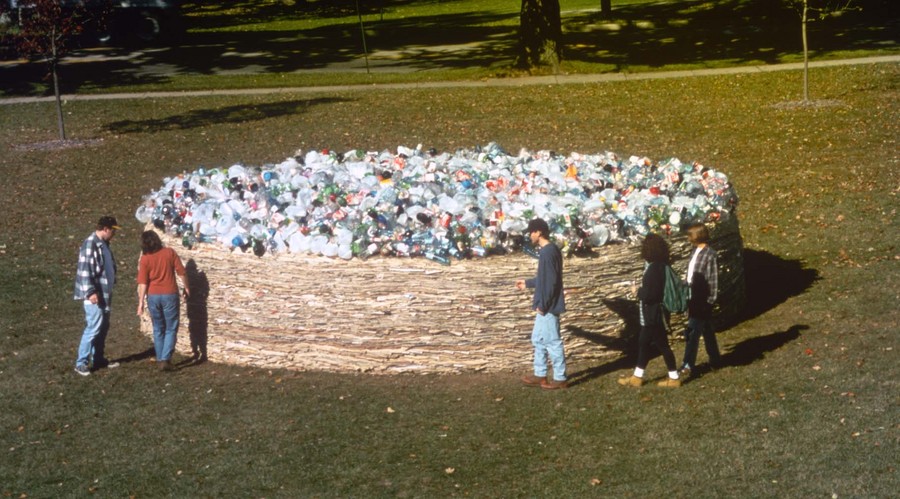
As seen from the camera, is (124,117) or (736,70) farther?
(736,70)

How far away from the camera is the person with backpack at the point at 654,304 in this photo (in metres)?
10.6

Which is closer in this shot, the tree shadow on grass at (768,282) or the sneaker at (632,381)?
the sneaker at (632,381)

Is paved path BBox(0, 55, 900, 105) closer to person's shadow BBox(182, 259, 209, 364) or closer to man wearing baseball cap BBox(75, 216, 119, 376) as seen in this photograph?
person's shadow BBox(182, 259, 209, 364)

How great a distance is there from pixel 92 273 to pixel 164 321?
0.86m

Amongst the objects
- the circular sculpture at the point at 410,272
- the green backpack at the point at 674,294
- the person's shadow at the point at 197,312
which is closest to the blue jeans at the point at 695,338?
the green backpack at the point at 674,294

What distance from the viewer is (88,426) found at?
10.6m

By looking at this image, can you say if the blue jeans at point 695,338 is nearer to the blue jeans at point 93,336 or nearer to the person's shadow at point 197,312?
the person's shadow at point 197,312

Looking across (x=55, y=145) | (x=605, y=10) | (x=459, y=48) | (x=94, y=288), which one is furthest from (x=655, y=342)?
(x=605, y=10)

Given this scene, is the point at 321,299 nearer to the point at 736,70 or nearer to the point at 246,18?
the point at 736,70

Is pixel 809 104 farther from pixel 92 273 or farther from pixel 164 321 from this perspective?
pixel 92 273

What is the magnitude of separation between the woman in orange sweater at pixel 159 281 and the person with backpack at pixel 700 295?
4974 mm

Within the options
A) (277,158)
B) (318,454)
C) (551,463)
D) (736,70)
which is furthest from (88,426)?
(736,70)

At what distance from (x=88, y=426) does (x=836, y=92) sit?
59.7ft

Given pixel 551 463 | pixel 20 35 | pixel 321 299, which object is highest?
pixel 20 35
